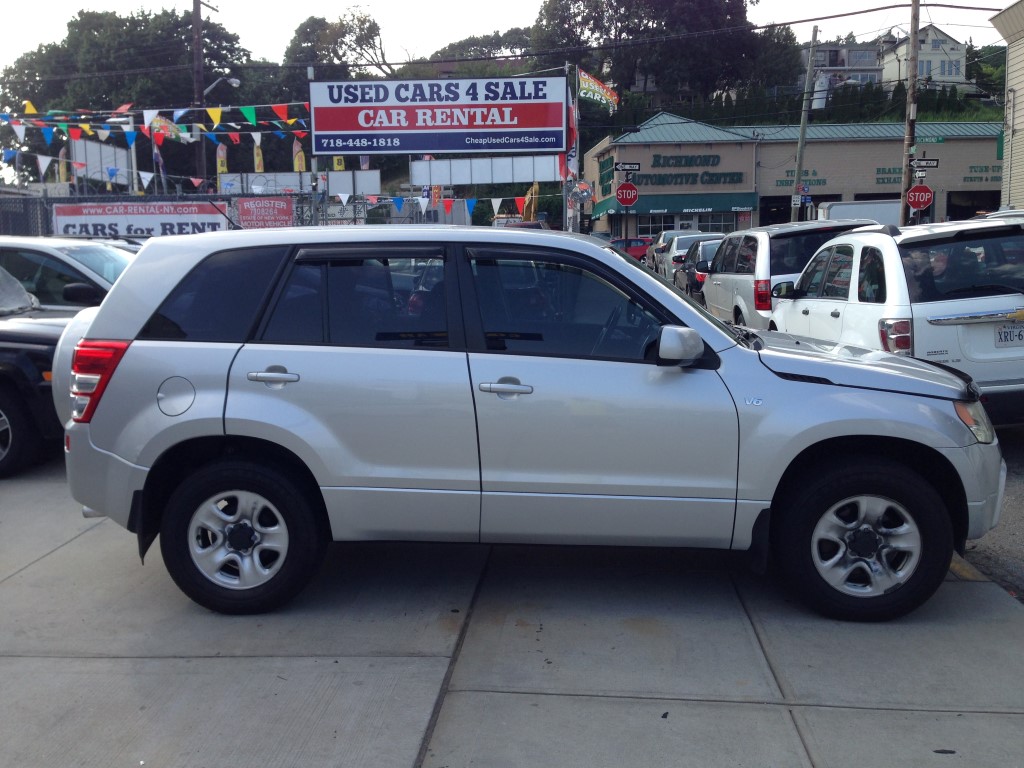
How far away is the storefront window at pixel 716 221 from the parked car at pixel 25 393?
44.1 metres

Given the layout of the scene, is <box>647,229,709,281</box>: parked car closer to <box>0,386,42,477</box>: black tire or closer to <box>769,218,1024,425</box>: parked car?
<box>769,218,1024,425</box>: parked car

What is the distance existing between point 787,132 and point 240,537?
48.8 m

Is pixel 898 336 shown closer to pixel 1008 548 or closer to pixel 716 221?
pixel 1008 548

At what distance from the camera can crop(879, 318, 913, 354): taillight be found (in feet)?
23.2

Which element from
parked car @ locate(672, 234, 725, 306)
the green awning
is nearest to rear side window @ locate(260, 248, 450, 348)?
parked car @ locate(672, 234, 725, 306)

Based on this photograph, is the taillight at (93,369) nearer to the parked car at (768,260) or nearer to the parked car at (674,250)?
the parked car at (768,260)

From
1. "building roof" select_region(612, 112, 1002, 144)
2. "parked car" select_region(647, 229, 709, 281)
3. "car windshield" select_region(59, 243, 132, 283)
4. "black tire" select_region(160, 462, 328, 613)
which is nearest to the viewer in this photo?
"black tire" select_region(160, 462, 328, 613)

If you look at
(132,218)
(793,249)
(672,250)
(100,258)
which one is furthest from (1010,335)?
(132,218)

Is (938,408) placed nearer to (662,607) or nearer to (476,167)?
(662,607)

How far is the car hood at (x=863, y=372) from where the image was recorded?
455 centimetres

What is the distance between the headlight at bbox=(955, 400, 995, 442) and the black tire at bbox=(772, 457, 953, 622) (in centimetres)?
34

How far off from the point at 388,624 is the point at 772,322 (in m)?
6.53

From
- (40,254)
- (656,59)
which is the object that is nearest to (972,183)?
(656,59)

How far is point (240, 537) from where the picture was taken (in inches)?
186
